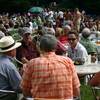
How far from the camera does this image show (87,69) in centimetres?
489

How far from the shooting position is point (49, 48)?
335cm

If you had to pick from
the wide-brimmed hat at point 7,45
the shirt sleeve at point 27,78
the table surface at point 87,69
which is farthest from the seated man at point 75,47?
the shirt sleeve at point 27,78

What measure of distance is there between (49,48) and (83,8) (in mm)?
45177

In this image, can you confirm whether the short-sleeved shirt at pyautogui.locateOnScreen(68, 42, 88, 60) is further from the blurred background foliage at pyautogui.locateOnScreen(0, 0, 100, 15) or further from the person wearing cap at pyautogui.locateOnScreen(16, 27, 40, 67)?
the blurred background foliage at pyautogui.locateOnScreen(0, 0, 100, 15)

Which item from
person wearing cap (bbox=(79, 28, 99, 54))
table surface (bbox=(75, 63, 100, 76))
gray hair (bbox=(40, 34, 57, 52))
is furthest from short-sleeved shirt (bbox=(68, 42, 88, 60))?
gray hair (bbox=(40, 34, 57, 52))

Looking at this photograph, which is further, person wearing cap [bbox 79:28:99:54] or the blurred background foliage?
the blurred background foliage

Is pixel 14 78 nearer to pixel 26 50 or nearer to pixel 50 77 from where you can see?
pixel 50 77

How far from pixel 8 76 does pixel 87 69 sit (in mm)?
1681

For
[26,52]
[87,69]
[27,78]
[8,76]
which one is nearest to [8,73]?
[8,76]

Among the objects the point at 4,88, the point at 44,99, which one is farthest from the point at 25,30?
the point at 44,99

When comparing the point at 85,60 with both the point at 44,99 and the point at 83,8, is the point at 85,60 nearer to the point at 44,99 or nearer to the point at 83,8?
the point at 44,99

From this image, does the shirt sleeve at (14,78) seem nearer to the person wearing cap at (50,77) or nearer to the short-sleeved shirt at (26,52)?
the person wearing cap at (50,77)

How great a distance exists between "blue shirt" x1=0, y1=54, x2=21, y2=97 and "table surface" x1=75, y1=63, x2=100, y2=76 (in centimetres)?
133

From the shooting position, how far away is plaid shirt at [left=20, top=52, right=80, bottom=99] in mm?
3209
